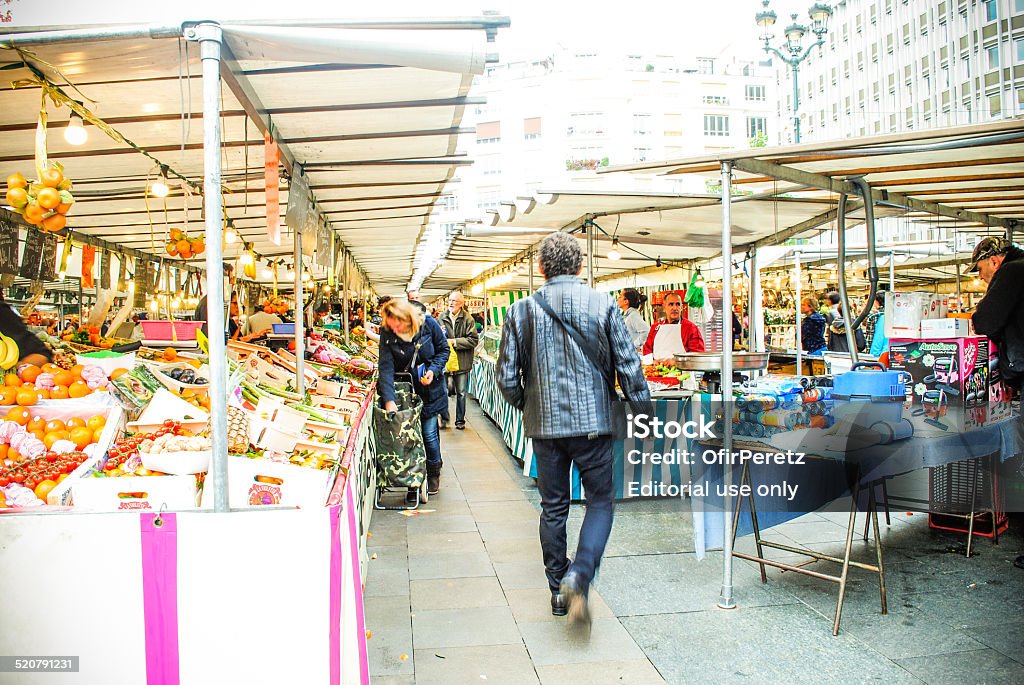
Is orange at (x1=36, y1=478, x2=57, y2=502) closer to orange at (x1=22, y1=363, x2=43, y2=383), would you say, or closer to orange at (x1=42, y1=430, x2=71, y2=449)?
orange at (x1=42, y1=430, x2=71, y2=449)

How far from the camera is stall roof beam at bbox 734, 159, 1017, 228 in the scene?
13.8ft

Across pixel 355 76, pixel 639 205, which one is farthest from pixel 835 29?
pixel 355 76

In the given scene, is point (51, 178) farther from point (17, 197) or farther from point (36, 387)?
point (36, 387)

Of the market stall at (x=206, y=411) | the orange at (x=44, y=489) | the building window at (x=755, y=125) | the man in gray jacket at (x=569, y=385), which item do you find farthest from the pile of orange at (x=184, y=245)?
the building window at (x=755, y=125)

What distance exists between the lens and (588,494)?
3729mm

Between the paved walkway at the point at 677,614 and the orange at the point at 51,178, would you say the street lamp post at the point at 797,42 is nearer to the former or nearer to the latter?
the paved walkway at the point at 677,614

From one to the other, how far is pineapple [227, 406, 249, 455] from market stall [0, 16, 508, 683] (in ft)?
0.04

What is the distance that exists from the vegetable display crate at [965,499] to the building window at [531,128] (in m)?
58.3

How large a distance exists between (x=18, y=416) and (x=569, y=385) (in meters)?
2.90

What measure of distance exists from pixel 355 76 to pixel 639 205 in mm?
3658

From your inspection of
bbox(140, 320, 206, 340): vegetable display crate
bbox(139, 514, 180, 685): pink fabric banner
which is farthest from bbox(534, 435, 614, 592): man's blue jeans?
bbox(140, 320, 206, 340): vegetable display crate

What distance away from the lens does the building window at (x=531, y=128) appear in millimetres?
60750

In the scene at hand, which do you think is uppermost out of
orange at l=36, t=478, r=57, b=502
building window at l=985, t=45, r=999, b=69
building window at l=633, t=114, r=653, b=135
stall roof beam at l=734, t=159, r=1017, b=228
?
building window at l=633, t=114, r=653, b=135

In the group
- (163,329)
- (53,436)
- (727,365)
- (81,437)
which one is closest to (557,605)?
(727,365)
